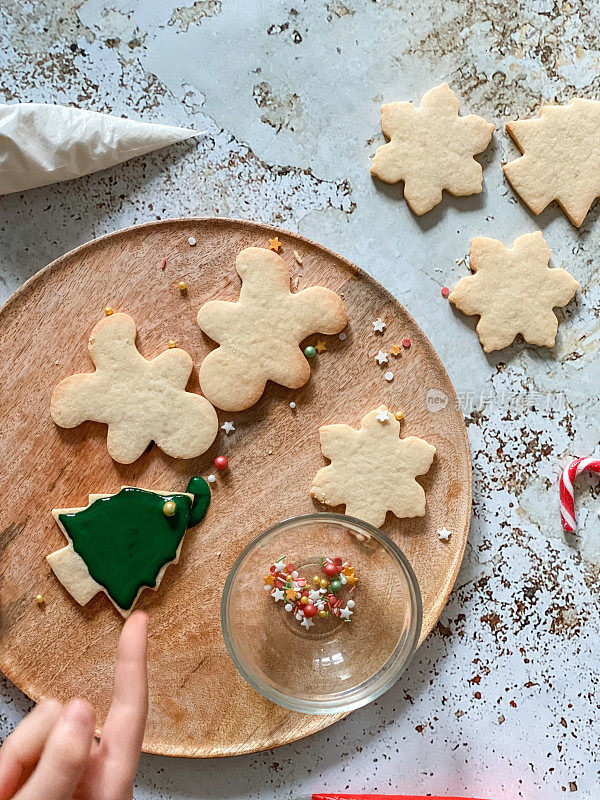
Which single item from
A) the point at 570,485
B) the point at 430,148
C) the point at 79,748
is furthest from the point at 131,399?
the point at 570,485

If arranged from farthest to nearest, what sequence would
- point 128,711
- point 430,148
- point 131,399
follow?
point 430,148, point 131,399, point 128,711

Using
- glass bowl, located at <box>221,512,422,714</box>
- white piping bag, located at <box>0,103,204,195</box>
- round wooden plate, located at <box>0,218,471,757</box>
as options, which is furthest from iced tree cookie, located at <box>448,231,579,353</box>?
white piping bag, located at <box>0,103,204,195</box>

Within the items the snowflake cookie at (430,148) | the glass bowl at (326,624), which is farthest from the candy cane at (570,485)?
the snowflake cookie at (430,148)

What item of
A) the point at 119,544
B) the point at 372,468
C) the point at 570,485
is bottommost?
the point at 570,485

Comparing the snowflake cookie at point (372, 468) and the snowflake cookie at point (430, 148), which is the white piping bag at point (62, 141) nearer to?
the snowflake cookie at point (430, 148)

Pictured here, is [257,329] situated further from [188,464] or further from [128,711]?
[128,711]

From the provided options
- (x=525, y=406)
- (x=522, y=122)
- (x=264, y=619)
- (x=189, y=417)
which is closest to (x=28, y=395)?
(x=189, y=417)
